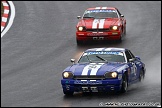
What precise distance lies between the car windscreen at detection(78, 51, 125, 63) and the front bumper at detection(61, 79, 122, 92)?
136 cm

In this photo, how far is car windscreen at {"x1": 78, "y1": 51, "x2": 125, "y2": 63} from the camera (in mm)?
16375

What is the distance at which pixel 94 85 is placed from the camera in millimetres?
15023

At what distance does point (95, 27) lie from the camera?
76.8ft

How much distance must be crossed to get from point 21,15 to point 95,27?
7.10 metres

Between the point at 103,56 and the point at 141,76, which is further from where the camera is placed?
the point at 141,76

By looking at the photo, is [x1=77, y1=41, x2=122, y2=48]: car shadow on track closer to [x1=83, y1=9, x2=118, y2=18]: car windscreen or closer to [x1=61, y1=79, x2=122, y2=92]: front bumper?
[x1=83, y1=9, x2=118, y2=18]: car windscreen

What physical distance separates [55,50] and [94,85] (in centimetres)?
815

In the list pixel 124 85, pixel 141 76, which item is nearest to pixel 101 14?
pixel 141 76

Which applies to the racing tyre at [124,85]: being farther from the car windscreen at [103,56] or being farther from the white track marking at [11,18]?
the white track marking at [11,18]

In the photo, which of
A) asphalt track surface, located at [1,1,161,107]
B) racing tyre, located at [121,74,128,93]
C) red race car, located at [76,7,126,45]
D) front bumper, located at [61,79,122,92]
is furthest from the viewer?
red race car, located at [76,7,126,45]

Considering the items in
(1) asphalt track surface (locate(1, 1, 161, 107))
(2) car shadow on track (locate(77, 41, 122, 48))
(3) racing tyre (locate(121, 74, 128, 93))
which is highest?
(3) racing tyre (locate(121, 74, 128, 93))

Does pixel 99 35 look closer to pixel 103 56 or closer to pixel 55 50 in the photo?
pixel 55 50

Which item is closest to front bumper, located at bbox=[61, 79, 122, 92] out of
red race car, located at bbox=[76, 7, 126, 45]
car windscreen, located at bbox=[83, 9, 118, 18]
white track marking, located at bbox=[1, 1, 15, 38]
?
red race car, located at bbox=[76, 7, 126, 45]

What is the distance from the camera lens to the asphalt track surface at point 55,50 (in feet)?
49.6
